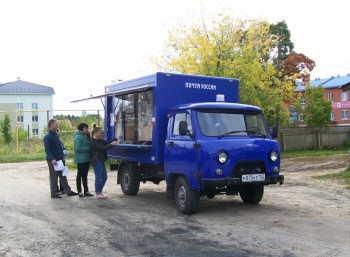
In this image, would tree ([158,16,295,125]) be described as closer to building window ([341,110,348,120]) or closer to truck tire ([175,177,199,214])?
truck tire ([175,177,199,214])

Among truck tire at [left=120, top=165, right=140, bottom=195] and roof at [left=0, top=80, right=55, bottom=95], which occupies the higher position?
roof at [left=0, top=80, right=55, bottom=95]

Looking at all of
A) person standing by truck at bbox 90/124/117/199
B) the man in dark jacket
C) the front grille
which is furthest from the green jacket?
the front grille

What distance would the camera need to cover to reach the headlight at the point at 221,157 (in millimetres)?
7900

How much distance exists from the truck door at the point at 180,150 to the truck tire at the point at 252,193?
175cm

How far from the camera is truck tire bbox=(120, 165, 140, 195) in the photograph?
1088 cm

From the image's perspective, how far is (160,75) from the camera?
9.48 m

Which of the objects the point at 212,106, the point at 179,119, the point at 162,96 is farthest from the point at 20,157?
the point at 212,106

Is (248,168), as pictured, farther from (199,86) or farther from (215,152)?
(199,86)

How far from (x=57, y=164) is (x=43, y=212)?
6.44 ft

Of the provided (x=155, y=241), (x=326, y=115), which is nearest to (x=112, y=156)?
(x=155, y=241)

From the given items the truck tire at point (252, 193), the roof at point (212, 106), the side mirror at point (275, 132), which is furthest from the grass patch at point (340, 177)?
the roof at point (212, 106)

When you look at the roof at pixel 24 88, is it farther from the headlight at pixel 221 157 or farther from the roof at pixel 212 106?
→ the headlight at pixel 221 157

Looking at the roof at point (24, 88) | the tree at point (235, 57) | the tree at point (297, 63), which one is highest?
the roof at point (24, 88)

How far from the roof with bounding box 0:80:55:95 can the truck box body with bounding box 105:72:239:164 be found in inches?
2818
